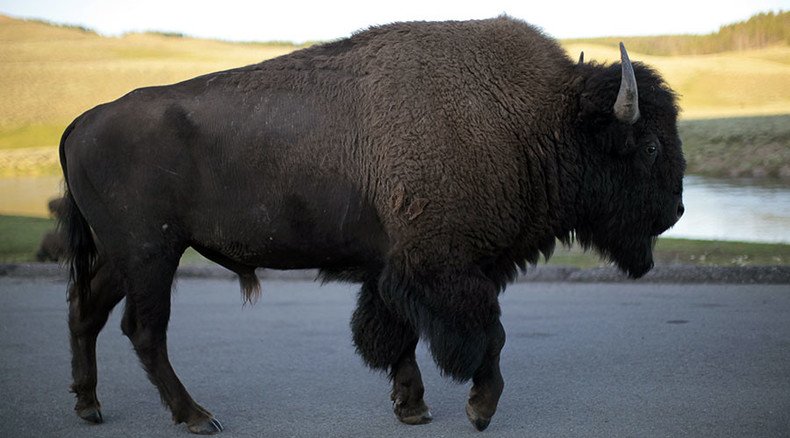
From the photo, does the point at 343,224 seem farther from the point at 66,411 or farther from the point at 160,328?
the point at 66,411

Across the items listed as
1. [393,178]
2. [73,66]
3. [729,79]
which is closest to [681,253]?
[393,178]

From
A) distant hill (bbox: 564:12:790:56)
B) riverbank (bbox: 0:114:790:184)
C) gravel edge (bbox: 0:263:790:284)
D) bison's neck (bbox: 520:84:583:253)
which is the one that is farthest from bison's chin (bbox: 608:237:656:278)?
distant hill (bbox: 564:12:790:56)

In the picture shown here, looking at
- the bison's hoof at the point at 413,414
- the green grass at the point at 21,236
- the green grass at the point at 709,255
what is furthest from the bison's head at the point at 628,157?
the green grass at the point at 21,236

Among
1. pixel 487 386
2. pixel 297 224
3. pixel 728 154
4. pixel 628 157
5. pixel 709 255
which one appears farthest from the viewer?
pixel 728 154

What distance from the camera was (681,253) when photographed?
1016cm

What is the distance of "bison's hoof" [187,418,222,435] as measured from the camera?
5.44 metres

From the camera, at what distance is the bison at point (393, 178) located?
529cm

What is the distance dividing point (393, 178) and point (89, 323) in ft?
6.84

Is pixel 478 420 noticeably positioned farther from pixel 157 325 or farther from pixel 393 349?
pixel 157 325

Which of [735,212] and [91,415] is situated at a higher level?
[91,415]

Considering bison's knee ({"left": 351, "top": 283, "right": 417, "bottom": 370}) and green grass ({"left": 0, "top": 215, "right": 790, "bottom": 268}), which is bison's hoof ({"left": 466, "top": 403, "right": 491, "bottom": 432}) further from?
green grass ({"left": 0, "top": 215, "right": 790, "bottom": 268})

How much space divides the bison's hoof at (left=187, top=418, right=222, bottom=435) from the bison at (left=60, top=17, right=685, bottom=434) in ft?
0.04

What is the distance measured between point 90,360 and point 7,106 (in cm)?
1950

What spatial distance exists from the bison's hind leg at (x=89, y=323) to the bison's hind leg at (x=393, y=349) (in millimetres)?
1503
